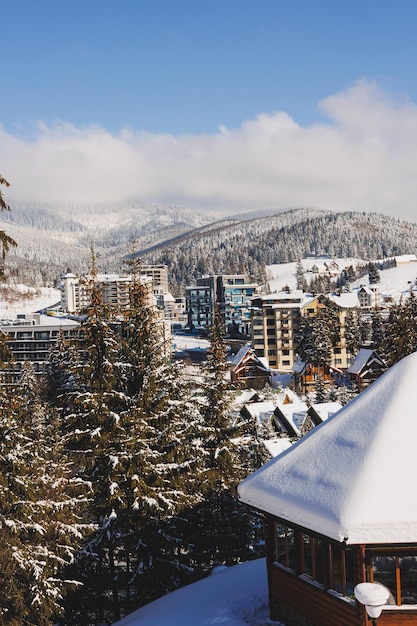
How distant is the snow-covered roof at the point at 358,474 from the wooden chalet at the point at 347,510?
0.07ft

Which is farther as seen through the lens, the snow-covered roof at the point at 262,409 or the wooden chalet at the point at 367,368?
the wooden chalet at the point at 367,368

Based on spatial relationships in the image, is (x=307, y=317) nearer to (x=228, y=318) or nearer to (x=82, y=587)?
(x=228, y=318)

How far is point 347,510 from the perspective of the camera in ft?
35.0

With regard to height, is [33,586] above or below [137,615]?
above

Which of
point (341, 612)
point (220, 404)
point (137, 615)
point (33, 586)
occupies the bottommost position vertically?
point (137, 615)

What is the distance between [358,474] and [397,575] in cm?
197

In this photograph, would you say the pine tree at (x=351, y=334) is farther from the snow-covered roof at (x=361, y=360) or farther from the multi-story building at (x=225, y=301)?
the multi-story building at (x=225, y=301)

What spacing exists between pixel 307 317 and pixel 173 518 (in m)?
69.3

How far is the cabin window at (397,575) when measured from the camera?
10734 millimetres

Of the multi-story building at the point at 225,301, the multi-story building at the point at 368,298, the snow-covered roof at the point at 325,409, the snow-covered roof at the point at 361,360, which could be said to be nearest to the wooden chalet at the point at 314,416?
the snow-covered roof at the point at 325,409

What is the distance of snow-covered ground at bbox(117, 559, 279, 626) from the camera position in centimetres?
1357

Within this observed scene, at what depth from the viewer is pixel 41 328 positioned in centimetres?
8831

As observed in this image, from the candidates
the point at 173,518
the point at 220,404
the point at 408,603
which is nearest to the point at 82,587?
the point at 173,518

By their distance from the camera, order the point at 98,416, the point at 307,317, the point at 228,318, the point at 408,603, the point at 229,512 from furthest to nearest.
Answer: the point at 228,318
the point at 307,317
the point at 229,512
the point at 98,416
the point at 408,603
